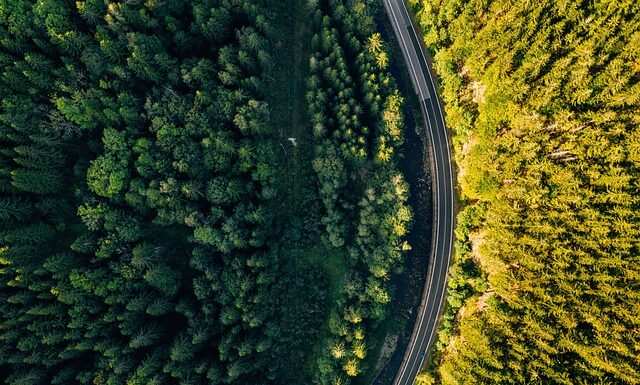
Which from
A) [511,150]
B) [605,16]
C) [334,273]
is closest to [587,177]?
[511,150]

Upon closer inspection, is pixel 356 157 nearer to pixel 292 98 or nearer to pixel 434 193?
pixel 292 98

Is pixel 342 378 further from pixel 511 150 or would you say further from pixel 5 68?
pixel 5 68

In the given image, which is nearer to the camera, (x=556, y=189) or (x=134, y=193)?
(x=556, y=189)

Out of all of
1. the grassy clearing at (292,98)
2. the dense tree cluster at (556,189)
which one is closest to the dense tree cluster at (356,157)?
the grassy clearing at (292,98)

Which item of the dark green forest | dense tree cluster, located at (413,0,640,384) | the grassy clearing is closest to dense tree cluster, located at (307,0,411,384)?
the dark green forest

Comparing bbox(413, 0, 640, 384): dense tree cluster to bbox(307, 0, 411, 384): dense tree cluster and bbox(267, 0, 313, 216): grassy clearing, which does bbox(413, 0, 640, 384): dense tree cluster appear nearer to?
bbox(307, 0, 411, 384): dense tree cluster

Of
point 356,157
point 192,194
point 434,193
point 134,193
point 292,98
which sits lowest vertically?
point 134,193

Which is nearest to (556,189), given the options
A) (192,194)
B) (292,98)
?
(292,98)
